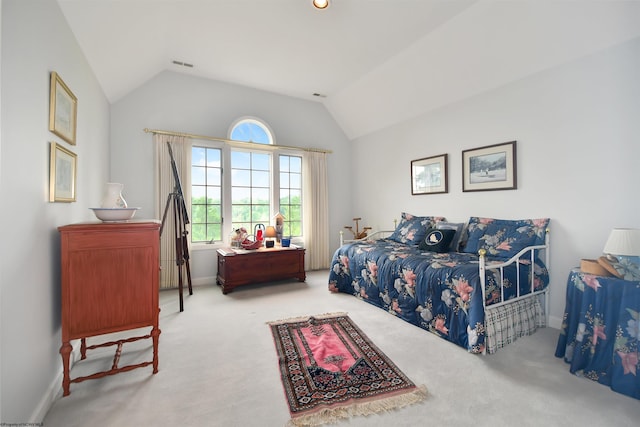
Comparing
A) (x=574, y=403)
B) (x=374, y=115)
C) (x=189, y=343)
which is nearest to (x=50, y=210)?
(x=189, y=343)

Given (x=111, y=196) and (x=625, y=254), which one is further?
(x=111, y=196)

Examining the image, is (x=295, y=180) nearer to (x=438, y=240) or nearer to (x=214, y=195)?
(x=214, y=195)

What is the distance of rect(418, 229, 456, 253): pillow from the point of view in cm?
327

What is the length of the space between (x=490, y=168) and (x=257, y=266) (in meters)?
3.27

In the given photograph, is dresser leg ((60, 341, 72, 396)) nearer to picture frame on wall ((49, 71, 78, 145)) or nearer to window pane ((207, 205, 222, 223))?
picture frame on wall ((49, 71, 78, 145))

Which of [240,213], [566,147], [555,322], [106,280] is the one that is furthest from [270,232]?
[566,147]

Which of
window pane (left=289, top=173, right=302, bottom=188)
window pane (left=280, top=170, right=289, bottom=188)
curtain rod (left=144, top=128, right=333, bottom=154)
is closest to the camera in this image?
curtain rod (left=144, top=128, right=333, bottom=154)

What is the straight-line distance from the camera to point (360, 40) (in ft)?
10.8

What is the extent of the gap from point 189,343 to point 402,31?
3.81 m

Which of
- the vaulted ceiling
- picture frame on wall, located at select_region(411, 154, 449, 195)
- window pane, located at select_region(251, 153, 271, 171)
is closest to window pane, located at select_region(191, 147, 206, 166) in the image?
window pane, located at select_region(251, 153, 271, 171)

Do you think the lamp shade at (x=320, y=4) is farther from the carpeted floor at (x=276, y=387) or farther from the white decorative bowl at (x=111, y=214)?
the carpeted floor at (x=276, y=387)

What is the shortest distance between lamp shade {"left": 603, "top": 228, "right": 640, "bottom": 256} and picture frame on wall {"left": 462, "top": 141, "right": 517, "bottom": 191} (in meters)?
1.17

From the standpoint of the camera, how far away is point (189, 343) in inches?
95.5


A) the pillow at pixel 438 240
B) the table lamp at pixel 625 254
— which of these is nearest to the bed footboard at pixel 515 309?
the table lamp at pixel 625 254
